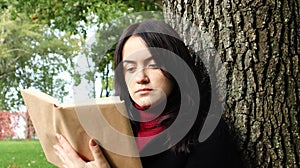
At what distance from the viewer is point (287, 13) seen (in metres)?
2.06

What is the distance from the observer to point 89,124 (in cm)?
171

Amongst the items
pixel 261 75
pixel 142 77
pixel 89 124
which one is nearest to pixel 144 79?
pixel 142 77

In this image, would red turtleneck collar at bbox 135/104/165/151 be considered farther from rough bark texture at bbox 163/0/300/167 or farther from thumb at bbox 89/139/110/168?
rough bark texture at bbox 163/0/300/167

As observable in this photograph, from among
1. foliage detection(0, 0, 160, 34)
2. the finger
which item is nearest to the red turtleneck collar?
the finger

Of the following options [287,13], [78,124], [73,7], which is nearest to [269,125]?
[287,13]

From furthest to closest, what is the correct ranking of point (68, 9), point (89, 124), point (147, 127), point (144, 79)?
point (68, 9), point (147, 127), point (144, 79), point (89, 124)

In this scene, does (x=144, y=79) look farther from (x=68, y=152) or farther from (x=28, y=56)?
(x=28, y=56)

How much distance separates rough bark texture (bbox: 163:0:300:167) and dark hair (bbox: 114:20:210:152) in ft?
0.47

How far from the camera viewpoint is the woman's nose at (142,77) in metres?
1.82

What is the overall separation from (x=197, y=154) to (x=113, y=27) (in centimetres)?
68

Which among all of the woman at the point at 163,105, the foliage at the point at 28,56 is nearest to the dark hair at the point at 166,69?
the woman at the point at 163,105

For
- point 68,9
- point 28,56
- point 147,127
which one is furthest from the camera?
point 28,56

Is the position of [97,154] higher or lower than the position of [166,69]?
lower

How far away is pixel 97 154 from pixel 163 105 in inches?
11.1
